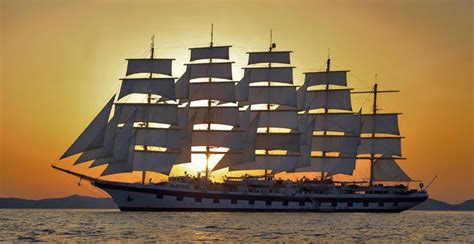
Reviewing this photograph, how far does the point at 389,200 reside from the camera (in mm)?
144250

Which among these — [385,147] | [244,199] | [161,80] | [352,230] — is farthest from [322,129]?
[352,230]

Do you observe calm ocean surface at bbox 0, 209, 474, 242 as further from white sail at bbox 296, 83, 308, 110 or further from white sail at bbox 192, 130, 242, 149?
white sail at bbox 296, 83, 308, 110

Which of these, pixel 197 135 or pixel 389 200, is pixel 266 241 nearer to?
pixel 197 135

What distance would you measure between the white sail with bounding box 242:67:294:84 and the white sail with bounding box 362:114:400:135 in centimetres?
1670

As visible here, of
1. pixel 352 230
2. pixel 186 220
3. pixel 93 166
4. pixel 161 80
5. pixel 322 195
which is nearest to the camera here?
pixel 352 230

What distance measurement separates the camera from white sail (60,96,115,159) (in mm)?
111875

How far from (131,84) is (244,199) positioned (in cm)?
2369

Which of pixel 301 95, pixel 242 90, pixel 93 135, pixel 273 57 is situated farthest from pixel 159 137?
pixel 301 95

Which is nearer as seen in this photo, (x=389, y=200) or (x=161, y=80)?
(x=161, y=80)

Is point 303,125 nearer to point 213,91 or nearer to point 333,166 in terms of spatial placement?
point 333,166

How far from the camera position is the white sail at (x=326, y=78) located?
14338 centimetres

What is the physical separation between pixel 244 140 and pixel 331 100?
60.0ft

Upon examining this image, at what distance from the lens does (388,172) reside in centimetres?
14550

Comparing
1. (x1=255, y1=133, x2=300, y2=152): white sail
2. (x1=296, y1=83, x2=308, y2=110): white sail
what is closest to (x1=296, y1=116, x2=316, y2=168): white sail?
Result: (x1=296, y1=83, x2=308, y2=110): white sail
